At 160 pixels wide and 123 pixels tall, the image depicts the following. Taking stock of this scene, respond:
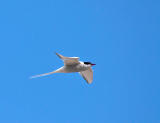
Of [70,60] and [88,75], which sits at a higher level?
[88,75]

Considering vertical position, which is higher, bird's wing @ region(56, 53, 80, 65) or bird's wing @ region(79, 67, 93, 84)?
bird's wing @ region(79, 67, 93, 84)

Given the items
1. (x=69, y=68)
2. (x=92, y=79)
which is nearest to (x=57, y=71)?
(x=69, y=68)

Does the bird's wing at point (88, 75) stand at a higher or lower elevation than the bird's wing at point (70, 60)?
higher

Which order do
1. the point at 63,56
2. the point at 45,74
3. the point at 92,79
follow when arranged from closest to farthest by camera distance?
1. the point at 63,56
2. the point at 45,74
3. the point at 92,79

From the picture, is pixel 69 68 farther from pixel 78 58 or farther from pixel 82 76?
pixel 82 76

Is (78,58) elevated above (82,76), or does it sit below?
below

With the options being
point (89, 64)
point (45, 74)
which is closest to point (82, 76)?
point (89, 64)

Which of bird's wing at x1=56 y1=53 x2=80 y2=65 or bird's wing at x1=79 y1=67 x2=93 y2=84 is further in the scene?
bird's wing at x1=79 y1=67 x2=93 y2=84

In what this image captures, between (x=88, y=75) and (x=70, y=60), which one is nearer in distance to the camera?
(x=70, y=60)

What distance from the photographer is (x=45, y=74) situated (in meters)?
8.36

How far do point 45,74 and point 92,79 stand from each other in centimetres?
203

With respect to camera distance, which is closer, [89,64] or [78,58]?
[78,58]

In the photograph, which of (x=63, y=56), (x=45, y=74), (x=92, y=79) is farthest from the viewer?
(x=92, y=79)

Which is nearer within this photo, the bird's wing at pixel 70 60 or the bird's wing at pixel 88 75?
the bird's wing at pixel 70 60
